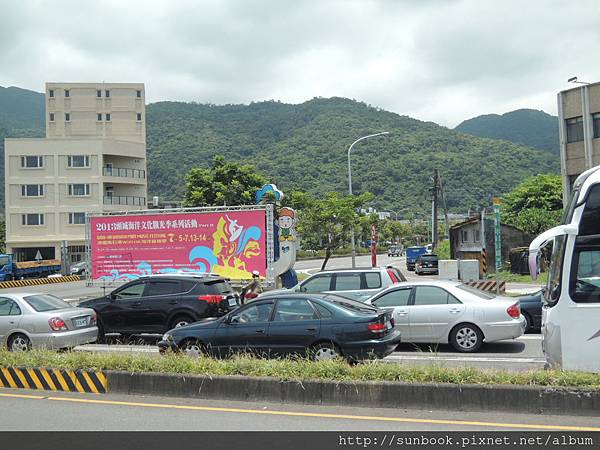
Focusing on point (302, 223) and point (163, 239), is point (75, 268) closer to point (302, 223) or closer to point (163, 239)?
point (302, 223)

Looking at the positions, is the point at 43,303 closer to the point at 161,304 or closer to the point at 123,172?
the point at 161,304

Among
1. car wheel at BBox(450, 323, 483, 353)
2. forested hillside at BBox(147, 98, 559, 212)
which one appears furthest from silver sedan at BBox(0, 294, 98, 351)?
forested hillside at BBox(147, 98, 559, 212)

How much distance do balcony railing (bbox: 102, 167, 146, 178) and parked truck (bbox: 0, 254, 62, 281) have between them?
12600 millimetres

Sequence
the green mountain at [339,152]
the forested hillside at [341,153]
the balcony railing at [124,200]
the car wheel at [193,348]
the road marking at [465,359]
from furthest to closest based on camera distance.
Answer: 1. the forested hillside at [341,153]
2. the green mountain at [339,152]
3. the balcony railing at [124,200]
4. the road marking at [465,359]
5. the car wheel at [193,348]

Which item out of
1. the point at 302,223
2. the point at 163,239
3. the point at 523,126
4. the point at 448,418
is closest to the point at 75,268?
the point at 302,223

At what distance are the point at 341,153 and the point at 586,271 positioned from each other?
366ft

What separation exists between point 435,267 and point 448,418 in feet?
129

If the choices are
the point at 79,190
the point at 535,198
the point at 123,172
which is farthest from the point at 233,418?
the point at 123,172

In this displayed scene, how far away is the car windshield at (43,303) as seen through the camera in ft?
41.9

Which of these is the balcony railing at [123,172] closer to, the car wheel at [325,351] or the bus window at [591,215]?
the car wheel at [325,351]

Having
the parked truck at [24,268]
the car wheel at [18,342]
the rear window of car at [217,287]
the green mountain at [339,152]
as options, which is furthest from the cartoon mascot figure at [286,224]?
the green mountain at [339,152]

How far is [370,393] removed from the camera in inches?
291

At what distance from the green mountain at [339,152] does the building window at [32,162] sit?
131 feet

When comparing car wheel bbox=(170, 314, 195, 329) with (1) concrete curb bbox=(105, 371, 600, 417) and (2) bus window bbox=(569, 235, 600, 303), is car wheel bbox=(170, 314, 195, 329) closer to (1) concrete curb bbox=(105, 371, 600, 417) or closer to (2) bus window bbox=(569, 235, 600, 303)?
(1) concrete curb bbox=(105, 371, 600, 417)
